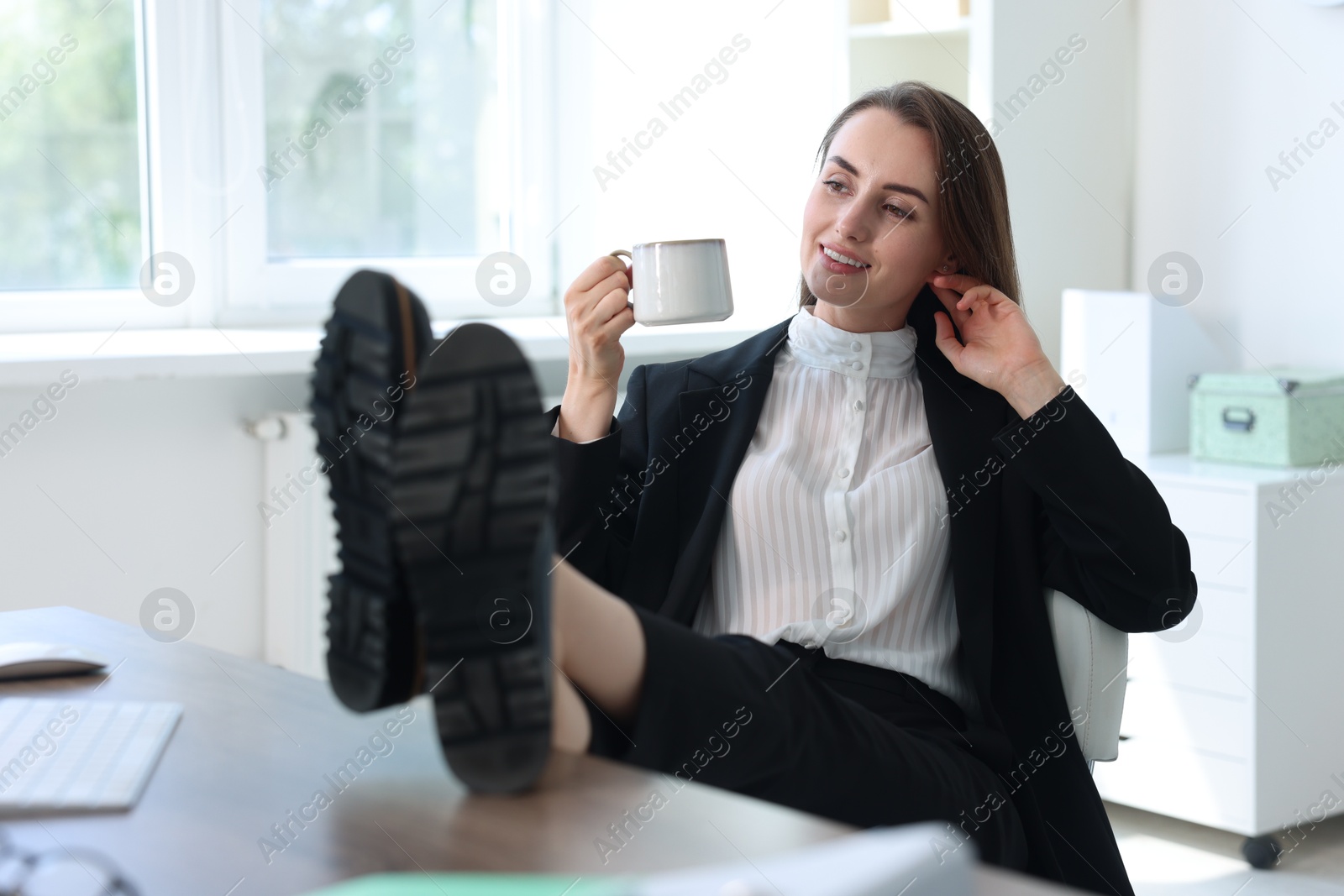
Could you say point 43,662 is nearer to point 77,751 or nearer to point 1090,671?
point 77,751

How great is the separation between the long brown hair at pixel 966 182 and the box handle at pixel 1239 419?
118cm

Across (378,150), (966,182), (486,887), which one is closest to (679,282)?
Result: (966,182)

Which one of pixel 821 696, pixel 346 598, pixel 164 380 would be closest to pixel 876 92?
pixel 821 696

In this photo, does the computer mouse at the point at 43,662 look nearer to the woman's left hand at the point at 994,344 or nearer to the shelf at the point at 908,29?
the woman's left hand at the point at 994,344

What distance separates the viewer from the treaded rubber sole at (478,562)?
730 millimetres

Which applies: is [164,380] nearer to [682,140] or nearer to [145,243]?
[145,243]

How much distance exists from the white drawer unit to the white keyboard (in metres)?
1.87

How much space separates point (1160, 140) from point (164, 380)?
2169 millimetres

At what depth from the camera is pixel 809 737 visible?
1043mm

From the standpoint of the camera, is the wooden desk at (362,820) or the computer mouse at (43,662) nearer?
the wooden desk at (362,820)

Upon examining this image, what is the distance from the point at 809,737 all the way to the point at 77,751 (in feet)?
1.69

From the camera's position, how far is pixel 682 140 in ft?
9.85

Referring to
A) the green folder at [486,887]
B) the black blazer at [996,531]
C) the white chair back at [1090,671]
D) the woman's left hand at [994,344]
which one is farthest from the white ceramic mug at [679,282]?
the green folder at [486,887]

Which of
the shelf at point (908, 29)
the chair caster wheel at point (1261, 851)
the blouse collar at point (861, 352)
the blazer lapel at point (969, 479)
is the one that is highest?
the shelf at point (908, 29)
